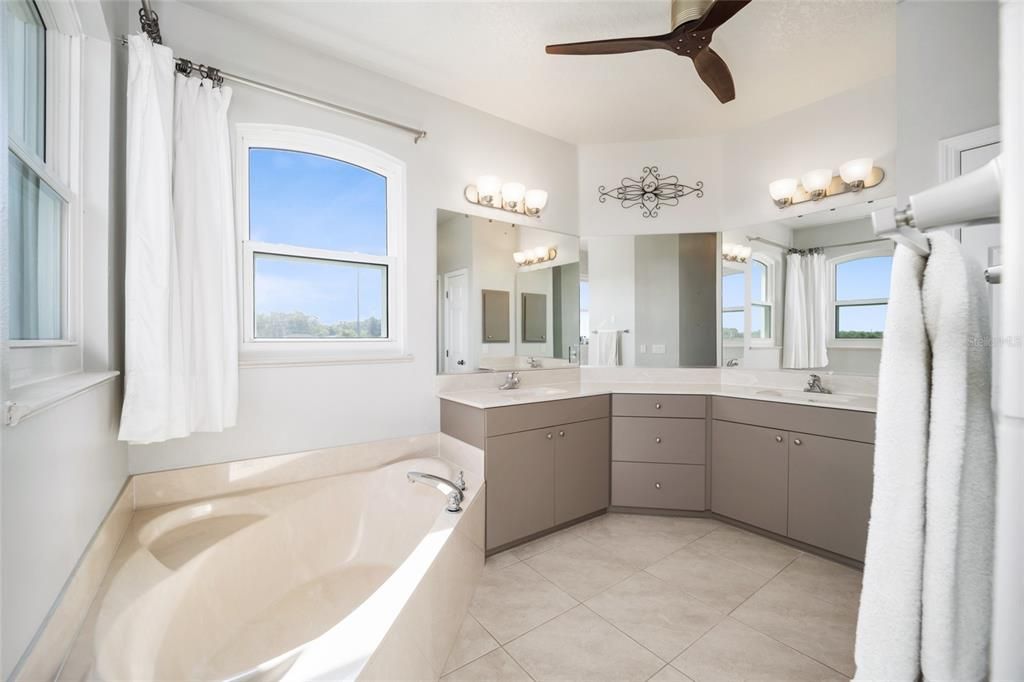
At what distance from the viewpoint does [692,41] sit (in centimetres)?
187

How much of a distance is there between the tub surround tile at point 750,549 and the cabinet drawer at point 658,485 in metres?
0.25

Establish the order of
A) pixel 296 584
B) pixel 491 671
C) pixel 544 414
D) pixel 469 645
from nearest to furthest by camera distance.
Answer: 1. pixel 491 671
2. pixel 469 645
3. pixel 296 584
4. pixel 544 414

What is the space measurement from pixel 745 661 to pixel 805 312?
2.12m

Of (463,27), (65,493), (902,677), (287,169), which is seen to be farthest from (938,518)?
(287,169)

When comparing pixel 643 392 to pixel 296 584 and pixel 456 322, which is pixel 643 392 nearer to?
pixel 456 322

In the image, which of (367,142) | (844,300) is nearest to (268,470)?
(367,142)

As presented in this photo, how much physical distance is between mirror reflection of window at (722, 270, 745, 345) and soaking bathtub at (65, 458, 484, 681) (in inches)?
83.9

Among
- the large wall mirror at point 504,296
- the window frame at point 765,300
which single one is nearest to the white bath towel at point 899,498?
the large wall mirror at point 504,296

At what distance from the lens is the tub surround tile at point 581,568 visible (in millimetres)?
2115

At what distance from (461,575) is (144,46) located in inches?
92.1

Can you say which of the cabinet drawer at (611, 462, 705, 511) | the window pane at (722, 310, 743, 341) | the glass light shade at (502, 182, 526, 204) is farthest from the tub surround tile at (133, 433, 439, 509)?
the window pane at (722, 310, 743, 341)

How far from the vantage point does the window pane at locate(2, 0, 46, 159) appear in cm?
109

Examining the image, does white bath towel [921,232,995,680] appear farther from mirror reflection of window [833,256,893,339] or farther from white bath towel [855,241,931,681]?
mirror reflection of window [833,256,893,339]

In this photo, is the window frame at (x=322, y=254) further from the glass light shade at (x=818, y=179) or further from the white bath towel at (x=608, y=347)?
the glass light shade at (x=818, y=179)
